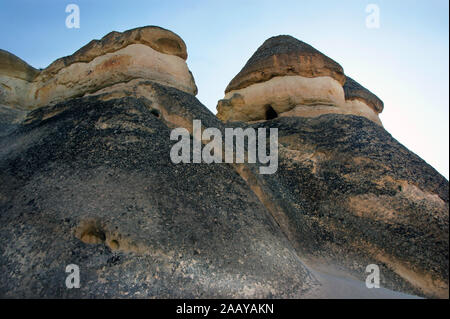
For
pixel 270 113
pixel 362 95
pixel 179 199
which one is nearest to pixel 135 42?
pixel 270 113

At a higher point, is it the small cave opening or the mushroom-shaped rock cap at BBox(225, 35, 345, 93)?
the mushroom-shaped rock cap at BBox(225, 35, 345, 93)

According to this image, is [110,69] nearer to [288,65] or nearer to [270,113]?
[270,113]

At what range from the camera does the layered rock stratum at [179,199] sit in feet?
8.77

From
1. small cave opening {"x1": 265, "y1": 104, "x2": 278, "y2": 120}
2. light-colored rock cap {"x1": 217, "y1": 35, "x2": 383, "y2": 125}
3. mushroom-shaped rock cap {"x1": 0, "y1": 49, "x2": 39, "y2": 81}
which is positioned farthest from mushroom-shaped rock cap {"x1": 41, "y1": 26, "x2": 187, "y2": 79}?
small cave opening {"x1": 265, "y1": 104, "x2": 278, "y2": 120}

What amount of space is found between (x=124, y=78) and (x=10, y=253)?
308 cm

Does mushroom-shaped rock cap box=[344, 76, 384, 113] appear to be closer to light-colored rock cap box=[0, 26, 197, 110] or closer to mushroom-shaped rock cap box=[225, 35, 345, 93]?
mushroom-shaped rock cap box=[225, 35, 345, 93]

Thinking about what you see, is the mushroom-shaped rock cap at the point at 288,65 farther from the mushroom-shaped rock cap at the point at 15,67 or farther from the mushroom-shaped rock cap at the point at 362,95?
the mushroom-shaped rock cap at the point at 15,67

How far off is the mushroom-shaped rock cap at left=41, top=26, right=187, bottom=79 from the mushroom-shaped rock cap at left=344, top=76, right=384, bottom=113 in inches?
139

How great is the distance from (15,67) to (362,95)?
682 centimetres

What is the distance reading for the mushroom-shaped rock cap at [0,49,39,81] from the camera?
245 inches

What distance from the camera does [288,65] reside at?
21.1 ft
